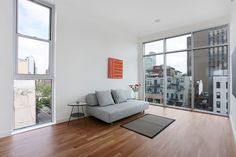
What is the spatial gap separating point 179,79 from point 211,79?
102cm

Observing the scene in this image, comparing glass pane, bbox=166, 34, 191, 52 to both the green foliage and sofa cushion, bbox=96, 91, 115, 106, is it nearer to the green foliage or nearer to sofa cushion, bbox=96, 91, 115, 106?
sofa cushion, bbox=96, 91, 115, 106

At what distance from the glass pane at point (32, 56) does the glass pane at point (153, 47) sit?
4.21 metres

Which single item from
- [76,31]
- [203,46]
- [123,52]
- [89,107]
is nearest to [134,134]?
[89,107]

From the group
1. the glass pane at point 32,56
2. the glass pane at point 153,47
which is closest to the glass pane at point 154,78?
the glass pane at point 153,47

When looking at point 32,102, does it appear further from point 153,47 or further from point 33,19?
point 153,47

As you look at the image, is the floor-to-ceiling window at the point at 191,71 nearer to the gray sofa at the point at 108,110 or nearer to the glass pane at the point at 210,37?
the glass pane at the point at 210,37

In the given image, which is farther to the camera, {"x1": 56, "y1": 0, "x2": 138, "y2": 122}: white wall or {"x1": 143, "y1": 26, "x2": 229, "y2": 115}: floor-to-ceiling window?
{"x1": 143, "y1": 26, "x2": 229, "y2": 115}: floor-to-ceiling window

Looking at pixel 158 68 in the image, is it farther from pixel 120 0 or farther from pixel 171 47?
pixel 120 0

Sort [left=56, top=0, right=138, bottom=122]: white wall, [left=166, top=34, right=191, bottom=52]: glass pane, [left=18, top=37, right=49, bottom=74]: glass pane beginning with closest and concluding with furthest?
[left=18, top=37, right=49, bottom=74]: glass pane → [left=56, top=0, right=138, bottom=122]: white wall → [left=166, top=34, right=191, bottom=52]: glass pane

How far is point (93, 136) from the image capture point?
2555 millimetres

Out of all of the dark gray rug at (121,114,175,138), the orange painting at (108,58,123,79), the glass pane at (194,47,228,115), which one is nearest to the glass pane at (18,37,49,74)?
the orange painting at (108,58,123,79)

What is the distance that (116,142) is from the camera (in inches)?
91.8

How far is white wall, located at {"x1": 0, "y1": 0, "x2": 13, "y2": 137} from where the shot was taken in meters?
2.43

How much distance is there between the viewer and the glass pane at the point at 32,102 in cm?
279
